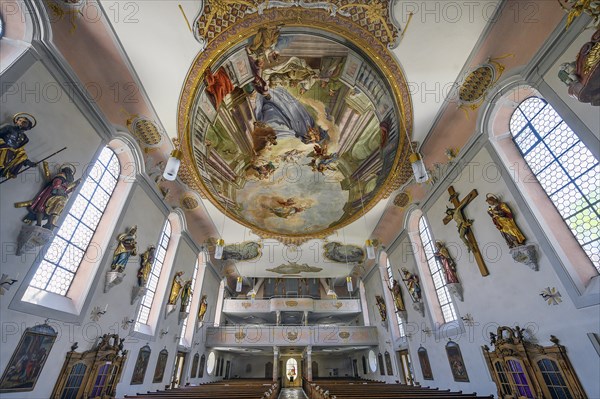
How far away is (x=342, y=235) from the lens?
47.0 ft

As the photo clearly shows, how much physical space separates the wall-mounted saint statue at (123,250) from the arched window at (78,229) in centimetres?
67

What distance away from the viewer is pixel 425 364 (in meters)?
11.0

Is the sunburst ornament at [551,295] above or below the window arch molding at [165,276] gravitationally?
below

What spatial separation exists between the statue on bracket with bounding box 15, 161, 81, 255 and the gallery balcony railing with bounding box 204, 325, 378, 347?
44.3 feet

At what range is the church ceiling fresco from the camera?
22.3ft

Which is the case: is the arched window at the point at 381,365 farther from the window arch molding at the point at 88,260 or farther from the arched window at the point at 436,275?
the window arch molding at the point at 88,260

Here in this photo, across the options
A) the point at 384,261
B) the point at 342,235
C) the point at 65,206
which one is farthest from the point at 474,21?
the point at 384,261

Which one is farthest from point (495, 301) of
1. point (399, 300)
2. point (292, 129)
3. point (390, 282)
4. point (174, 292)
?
point (174, 292)

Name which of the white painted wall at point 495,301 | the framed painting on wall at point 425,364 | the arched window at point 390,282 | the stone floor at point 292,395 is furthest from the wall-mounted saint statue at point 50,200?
the stone floor at point 292,395

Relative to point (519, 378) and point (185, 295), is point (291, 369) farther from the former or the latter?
point (519, 378)

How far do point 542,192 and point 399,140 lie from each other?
12.3ft

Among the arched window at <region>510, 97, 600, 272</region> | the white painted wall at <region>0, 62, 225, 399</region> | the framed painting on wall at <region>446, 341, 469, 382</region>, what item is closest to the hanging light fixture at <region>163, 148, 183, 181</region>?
the white painted wall at <region>0, 62, 225, 399</region>

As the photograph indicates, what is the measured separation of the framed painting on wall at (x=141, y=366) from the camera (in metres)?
8.67

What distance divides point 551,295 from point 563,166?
8.62 ft
